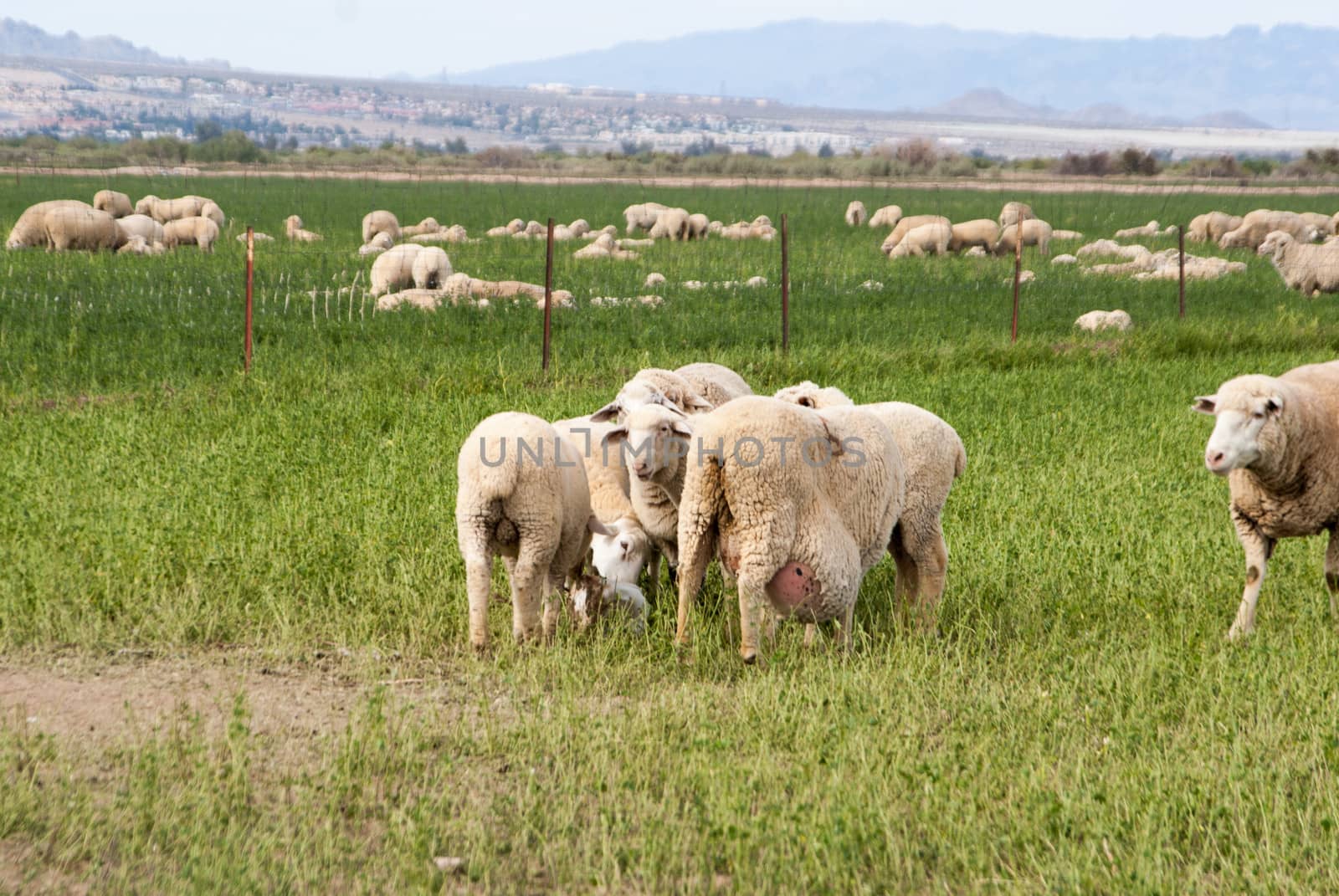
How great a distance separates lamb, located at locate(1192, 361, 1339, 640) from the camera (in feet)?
20.3

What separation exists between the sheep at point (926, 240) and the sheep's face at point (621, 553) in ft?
70.7

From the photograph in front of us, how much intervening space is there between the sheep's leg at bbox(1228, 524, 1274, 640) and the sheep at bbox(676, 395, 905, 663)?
2.02 metres

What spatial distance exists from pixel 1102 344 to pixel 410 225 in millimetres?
19929

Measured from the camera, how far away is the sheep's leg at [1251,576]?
643 cm

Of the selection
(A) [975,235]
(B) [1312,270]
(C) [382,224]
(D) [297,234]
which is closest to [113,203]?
(D) [297,234]

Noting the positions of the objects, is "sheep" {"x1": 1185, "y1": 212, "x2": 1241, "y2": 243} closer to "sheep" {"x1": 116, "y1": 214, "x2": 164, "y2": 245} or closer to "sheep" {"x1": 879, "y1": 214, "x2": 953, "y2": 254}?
"sheep" {"x1": 879, "y1": 214, "x2": 953, "y2": 254}

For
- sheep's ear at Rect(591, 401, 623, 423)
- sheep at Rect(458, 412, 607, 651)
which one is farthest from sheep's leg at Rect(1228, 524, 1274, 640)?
sheep at Rect(458, 412, 607, 651)

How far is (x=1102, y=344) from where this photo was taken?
52.3 feet

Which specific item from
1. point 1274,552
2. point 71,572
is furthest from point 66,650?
point 1274,552

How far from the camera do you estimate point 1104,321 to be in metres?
17.1

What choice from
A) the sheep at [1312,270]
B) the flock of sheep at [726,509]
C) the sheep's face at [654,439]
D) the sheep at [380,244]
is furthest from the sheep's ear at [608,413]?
the sheep at [1312,270]

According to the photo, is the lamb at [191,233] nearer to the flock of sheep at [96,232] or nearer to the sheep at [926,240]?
the flock of sheep at [96,232]

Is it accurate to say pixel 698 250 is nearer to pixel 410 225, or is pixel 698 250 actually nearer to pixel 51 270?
pixel 410 225

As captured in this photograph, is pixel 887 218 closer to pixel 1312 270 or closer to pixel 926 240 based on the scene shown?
pixel 926 240
